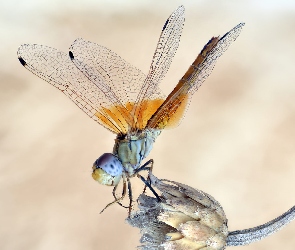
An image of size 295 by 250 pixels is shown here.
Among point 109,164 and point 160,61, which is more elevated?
point 160,61

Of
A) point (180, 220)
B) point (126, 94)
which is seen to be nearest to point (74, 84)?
point (126, 94)

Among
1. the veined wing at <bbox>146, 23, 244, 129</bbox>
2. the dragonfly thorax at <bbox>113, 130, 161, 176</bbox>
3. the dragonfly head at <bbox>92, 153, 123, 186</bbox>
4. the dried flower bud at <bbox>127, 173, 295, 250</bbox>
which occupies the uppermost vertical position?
the veined wing at <bbox>146, 23, 244, 129</bbox>

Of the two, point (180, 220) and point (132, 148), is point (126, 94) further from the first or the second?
point (180, 220)

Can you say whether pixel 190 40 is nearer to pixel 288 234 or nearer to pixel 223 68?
pixel 223 68

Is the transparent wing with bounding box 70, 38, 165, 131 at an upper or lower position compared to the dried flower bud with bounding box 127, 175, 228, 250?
upper

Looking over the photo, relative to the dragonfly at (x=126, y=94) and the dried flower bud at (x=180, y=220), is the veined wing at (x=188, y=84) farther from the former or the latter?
the dried flower bud at (x=180, y=220)

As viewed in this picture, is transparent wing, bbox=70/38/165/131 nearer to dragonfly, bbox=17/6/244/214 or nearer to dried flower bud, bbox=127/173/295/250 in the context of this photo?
dragonfly, bbox=17/6/244/214

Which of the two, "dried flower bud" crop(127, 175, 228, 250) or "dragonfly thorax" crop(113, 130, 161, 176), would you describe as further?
"dragonfly thorax" crop(113, 130, 161, 176)

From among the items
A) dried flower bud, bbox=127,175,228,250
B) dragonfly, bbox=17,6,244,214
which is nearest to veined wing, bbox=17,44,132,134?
dragonfly, bbox=17,6,244,214
